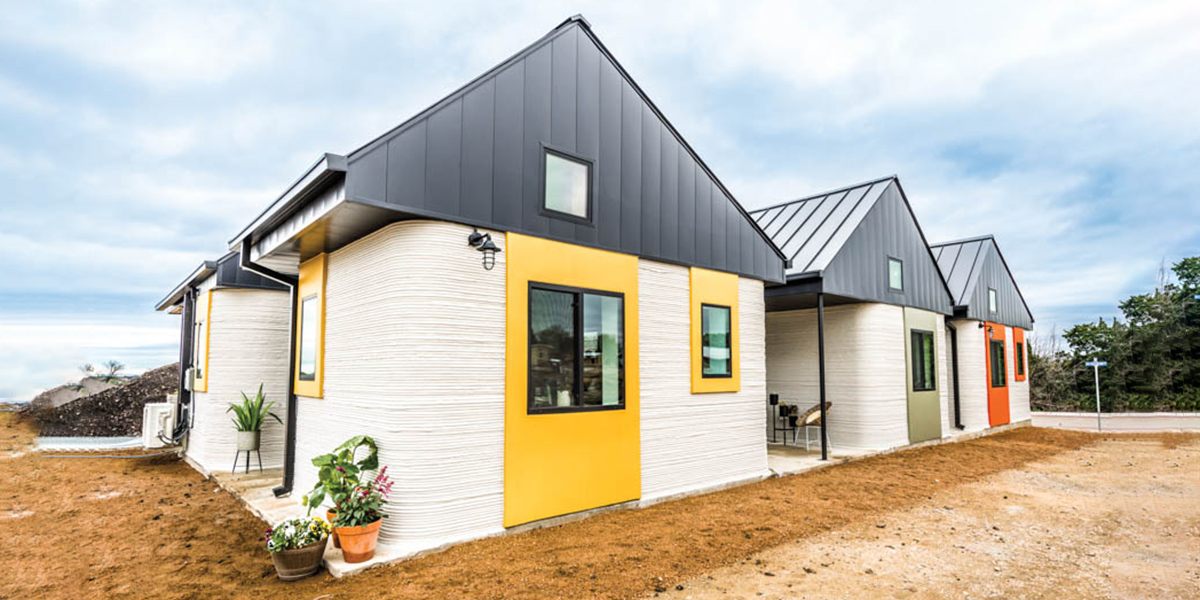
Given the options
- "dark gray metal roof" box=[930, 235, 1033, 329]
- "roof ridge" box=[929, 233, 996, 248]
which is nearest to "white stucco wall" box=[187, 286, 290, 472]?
"dark gray metal roof" box=[930, 235, 1033, 329]

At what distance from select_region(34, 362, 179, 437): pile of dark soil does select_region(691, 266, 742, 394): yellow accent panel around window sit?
1273cm

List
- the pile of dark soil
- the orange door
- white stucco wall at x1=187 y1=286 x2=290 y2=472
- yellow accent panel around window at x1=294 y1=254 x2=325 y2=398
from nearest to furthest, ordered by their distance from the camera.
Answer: yellow accent panel around window at x1=294 y1=254 x2=325 y2=398 → white stucco wall at x1=187 y1=286 x2=290 y2=472 → the pile of dark soil → the orange door

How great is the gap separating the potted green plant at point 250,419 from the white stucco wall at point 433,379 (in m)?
3.66

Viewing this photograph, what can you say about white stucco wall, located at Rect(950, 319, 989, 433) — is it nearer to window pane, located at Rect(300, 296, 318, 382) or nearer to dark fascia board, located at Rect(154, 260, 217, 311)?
window pane, located at Rect(300, 296, 318, 382)

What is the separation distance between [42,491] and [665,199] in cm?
858

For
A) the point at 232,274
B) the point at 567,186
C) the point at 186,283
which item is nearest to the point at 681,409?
the point at 567,186

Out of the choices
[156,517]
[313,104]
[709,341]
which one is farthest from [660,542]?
[313,104]

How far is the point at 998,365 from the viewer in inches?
577

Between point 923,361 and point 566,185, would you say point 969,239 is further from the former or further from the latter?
point 566,185

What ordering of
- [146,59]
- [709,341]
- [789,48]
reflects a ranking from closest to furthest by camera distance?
1. [146,59]
2. [709,341]
3. [789,48]

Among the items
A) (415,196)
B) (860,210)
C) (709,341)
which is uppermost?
(860,210)

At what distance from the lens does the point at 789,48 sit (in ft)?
30.7

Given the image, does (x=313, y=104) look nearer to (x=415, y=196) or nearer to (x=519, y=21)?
(x=519, y=21)

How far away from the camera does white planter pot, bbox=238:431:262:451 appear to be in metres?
7.86
